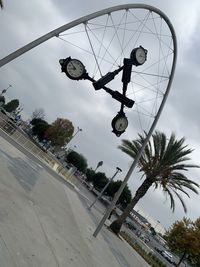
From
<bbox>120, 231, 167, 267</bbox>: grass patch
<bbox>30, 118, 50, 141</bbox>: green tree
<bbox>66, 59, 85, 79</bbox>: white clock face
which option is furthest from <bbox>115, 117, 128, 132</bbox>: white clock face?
<bbox>30, 118, 50, 141</bbox>: green tree

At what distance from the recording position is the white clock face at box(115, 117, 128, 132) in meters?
12.4

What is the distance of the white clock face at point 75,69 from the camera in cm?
1093

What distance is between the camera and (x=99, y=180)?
9831cm

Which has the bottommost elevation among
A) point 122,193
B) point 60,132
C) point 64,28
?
point 64,28

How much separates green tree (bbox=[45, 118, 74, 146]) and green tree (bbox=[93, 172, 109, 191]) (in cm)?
1244

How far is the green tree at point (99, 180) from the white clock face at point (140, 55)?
8502cm

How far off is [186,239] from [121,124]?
29.8 metres

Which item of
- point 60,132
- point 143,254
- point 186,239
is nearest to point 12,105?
point 60,132

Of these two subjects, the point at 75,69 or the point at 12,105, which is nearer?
the point at 75,69

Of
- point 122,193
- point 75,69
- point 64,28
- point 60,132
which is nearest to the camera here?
point 75,69

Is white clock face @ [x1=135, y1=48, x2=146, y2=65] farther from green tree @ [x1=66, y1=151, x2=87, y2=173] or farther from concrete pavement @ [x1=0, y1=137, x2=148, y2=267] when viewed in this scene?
green tree @ [x1=66, y1=151, x2=87, y2=173]

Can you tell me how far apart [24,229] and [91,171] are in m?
102

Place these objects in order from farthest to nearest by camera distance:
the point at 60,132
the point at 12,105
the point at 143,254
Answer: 1. the point at 12,105
2. the point at 60,132
3. the point at 143,254

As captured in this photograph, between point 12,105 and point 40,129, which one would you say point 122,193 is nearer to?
point 40,129
